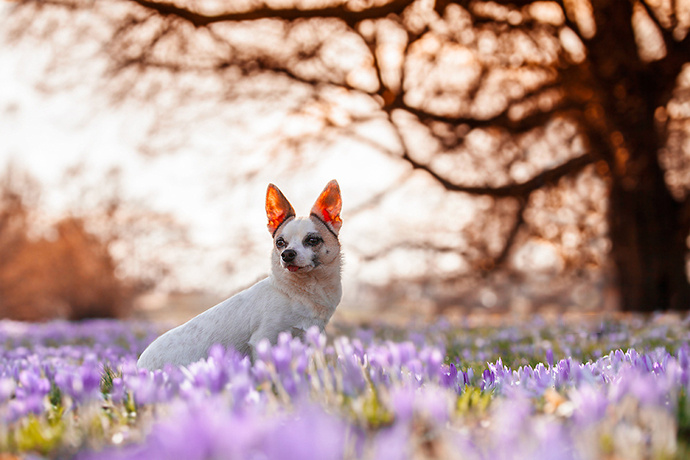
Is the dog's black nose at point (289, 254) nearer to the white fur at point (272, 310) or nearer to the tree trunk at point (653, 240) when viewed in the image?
the white fur at point (272, 310)

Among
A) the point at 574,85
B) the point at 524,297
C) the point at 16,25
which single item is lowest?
the point at 524,297

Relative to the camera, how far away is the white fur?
155 inches

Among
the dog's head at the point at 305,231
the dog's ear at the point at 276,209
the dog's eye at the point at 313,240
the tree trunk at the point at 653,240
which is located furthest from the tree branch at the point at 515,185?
the dog's eye at the point at 313,240

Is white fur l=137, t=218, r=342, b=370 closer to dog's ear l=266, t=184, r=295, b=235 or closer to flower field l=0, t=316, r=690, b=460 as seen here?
dog's ear l=266, t=184, r=295, b=235

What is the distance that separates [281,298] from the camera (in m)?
4.11

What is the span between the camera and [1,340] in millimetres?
7734

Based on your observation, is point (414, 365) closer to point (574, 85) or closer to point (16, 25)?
point (16, 25)

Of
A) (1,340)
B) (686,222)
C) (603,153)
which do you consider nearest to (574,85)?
(603,153)

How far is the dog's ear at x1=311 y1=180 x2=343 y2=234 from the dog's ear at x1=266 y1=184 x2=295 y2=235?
0.21 m

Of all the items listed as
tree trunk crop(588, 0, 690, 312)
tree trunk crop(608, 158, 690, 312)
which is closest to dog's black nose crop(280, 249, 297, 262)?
tree trunk crop(588, 0, 690, 312)

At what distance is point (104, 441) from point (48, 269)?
68.3 ft

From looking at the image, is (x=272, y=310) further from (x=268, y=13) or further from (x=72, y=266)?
(x=72, y=266)

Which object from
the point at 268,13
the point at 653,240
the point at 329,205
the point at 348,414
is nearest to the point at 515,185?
the point at 653,240

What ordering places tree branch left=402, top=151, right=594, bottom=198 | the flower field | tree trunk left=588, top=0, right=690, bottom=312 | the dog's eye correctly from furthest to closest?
tree branch left=402, top=151, right=594, bottom=198 → tree trunk left=588, top=0, right=690, bottom=312 → the dog's eye → the flower field
